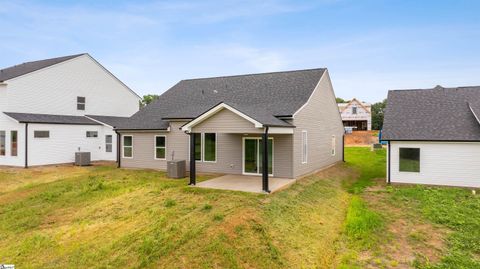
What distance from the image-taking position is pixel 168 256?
6664mm

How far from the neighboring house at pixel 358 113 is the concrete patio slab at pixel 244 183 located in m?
42.9

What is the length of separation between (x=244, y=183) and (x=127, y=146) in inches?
372

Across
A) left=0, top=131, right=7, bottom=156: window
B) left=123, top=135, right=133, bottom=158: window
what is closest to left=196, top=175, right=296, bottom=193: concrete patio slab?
left=123, top=135, right=133, bottom=158: window

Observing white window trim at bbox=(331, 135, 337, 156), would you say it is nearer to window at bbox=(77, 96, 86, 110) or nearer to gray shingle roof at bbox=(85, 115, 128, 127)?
gray shingle roof at bbox=(85, 115, 128, 127)

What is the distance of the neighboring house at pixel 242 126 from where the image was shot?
11938 millimetres

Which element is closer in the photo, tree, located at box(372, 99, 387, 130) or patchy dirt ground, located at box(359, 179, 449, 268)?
patchy dirt ground, located at box(359, 179, 449, 268)

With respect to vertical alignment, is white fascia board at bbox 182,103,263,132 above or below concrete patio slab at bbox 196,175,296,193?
above

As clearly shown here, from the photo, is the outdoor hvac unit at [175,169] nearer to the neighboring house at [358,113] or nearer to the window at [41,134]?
the window at [41,134]

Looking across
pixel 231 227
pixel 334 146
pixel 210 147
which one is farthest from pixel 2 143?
pixel 334 146

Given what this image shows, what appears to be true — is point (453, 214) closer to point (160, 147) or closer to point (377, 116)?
point (160, 147)

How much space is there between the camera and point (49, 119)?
1945 cm

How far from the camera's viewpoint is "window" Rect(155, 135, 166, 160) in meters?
16.9

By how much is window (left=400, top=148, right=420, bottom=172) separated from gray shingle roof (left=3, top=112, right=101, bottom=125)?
69.1 feet

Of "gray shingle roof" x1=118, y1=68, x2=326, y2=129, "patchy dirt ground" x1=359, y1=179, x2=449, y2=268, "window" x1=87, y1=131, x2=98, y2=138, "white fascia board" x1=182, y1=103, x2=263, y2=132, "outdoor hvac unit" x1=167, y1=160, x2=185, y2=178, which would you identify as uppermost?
"gray shingle roof" x1=118, y1=68, x2=326, y2=129
